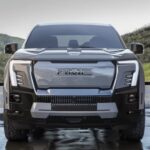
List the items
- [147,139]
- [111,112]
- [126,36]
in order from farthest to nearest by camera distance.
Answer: [126,36] → [147,139] → [111,112]

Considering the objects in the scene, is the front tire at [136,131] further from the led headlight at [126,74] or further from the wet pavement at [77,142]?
the led headlight at [126,74]

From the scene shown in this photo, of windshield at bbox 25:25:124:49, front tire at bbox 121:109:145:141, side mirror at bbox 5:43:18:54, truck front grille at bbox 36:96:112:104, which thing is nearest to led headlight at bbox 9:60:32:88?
truck front grille at bbox 36:96:112:104

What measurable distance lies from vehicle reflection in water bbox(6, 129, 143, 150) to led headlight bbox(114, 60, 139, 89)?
2.97ft

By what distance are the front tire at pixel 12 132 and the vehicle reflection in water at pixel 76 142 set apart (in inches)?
4.7

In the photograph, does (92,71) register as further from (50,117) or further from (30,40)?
(30,40)

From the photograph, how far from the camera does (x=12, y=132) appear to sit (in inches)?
409

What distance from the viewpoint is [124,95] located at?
32.1ft

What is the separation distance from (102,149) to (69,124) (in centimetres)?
57

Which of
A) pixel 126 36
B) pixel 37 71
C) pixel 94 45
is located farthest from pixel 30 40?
pixel 126 36

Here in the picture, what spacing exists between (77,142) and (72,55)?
1.39m

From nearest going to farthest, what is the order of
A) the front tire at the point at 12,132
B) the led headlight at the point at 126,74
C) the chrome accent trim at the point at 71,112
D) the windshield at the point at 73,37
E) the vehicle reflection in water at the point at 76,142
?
the chrome accent trim at the point at 71,112
the led headlight at the point at 126,74
the vehicle reflection in water at the point at 76,142
the front tire at the point at 12,132
the windshield at the point at 73,37

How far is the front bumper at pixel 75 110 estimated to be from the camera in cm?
965

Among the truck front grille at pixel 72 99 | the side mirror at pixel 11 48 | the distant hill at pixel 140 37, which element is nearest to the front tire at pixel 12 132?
the truck front grille at pixel 72 99

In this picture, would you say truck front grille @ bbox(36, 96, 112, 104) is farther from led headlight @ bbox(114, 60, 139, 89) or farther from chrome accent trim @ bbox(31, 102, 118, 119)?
led headlight @ bbox(114, 60, 139, 89)
